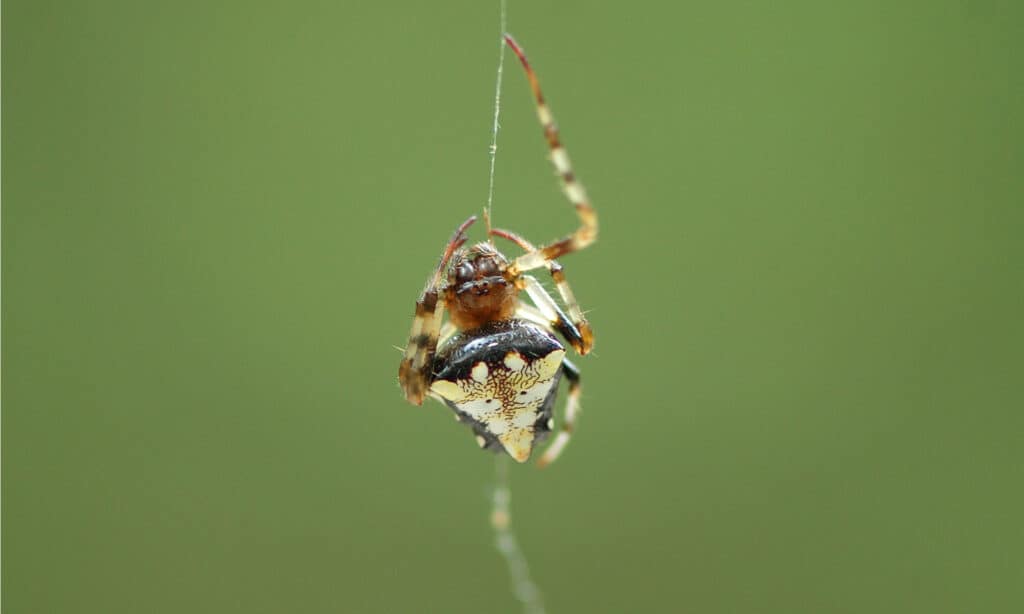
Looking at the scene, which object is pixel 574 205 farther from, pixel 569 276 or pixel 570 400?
pixel 569 276

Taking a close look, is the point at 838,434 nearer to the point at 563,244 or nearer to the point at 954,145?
the point at 954,145

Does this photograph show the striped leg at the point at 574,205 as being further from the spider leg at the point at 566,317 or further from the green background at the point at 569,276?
the green background at the point at 569,276

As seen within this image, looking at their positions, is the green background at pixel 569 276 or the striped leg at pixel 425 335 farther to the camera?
the green background at pixel 569 276

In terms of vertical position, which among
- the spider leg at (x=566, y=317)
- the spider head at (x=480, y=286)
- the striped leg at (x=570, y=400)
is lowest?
the striped leg at (x=570, y=400)

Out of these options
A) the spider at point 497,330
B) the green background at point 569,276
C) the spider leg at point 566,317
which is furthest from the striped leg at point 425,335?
the green background at point 569,276

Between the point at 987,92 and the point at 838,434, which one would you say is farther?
the point at 838,434

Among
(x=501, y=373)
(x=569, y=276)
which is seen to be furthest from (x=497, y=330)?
(x=569, y=276)

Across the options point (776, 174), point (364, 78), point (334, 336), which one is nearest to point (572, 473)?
point (334, 336)
